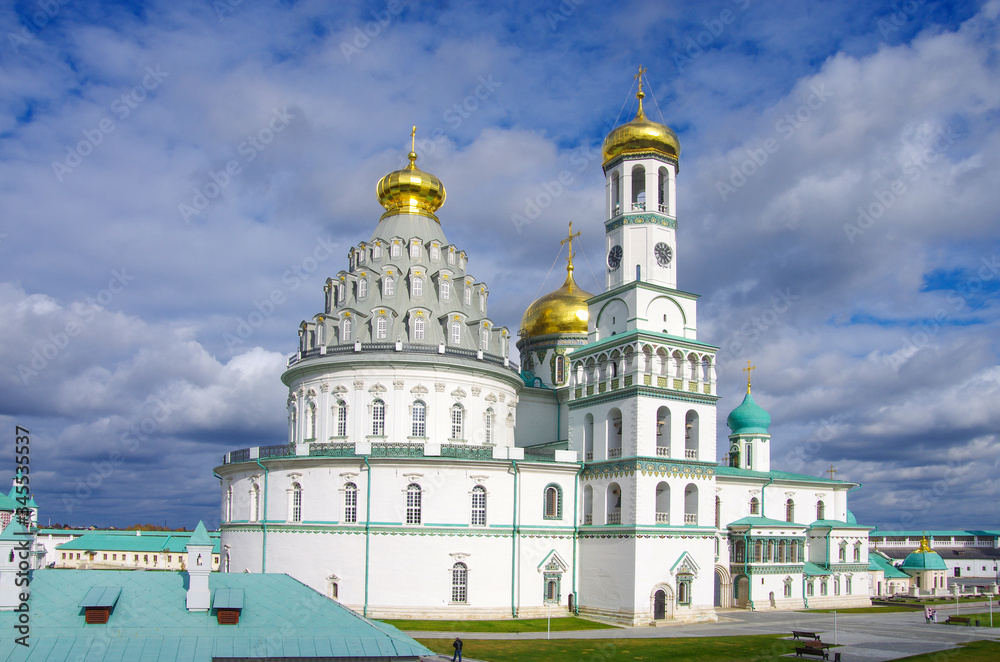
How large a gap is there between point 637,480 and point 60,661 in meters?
27.6

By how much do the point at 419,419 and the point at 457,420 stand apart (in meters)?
2.19

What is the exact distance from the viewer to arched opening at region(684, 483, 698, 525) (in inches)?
1697

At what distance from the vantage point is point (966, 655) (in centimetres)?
3272

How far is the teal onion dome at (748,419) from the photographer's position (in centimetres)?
5784

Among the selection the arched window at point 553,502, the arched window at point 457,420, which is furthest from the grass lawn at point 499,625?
the arched window at point 457,420

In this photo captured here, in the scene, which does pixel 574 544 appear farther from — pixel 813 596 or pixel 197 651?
pixel 197 651

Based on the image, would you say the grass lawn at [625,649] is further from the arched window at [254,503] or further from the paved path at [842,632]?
the arched window at [254,503]

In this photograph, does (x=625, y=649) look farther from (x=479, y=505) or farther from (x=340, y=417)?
(x=340, y=417)

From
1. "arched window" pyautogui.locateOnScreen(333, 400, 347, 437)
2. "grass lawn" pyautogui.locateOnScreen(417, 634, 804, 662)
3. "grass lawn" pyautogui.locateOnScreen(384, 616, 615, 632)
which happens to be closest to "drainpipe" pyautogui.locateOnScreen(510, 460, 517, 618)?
"grass lawn" pyautogui.locateOnScreen(384, 616, 615, 632)

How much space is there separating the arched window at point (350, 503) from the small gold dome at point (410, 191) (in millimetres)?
17928

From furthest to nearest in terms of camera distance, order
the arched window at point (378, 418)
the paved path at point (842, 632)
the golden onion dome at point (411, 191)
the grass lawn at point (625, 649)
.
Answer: the golden onion dome at point (411, 191) < the arched window at point (378, 418) < the paved path at point (842, 632) < the grass lawn at point (625, 649)

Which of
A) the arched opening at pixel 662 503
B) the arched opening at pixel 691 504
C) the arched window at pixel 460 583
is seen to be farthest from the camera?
the arched opening at pixel 691 504

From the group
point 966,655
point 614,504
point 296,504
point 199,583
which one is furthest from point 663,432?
point 199,583

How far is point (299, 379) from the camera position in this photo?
48.0 m
